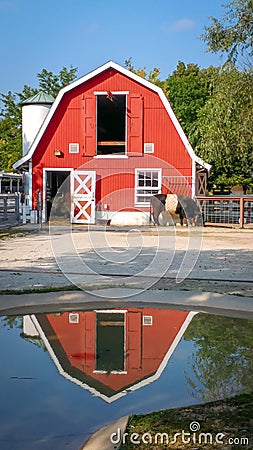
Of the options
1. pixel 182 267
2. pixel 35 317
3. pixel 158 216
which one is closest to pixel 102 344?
pixel 35 317

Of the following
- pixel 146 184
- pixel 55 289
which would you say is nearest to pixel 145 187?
pixel 146 184

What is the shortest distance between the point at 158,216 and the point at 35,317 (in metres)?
14.7

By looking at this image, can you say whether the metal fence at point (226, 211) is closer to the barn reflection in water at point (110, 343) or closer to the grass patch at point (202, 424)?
the barn reflection in water at point (110, 343)

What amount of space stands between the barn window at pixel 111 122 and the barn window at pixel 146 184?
1336 mm

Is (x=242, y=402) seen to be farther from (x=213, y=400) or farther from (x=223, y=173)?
(x=223, y=173)

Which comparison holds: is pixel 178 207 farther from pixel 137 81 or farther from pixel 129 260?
pixel 129 260

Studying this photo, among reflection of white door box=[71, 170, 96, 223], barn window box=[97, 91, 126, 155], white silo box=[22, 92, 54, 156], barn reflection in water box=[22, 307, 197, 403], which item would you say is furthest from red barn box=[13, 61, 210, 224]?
barn reflection in water box=[22, 307, 197, 403]

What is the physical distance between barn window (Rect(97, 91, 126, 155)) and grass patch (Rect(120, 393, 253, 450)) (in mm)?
18303

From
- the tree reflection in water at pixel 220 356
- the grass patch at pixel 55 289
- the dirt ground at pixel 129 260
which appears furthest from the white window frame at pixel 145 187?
the tree reflection in water at pixel 220 356

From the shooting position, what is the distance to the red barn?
21.2 metres

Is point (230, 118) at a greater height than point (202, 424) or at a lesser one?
greater

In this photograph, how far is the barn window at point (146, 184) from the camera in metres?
21.3

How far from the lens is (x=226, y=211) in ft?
68.9

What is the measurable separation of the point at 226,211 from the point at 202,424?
712 inches
